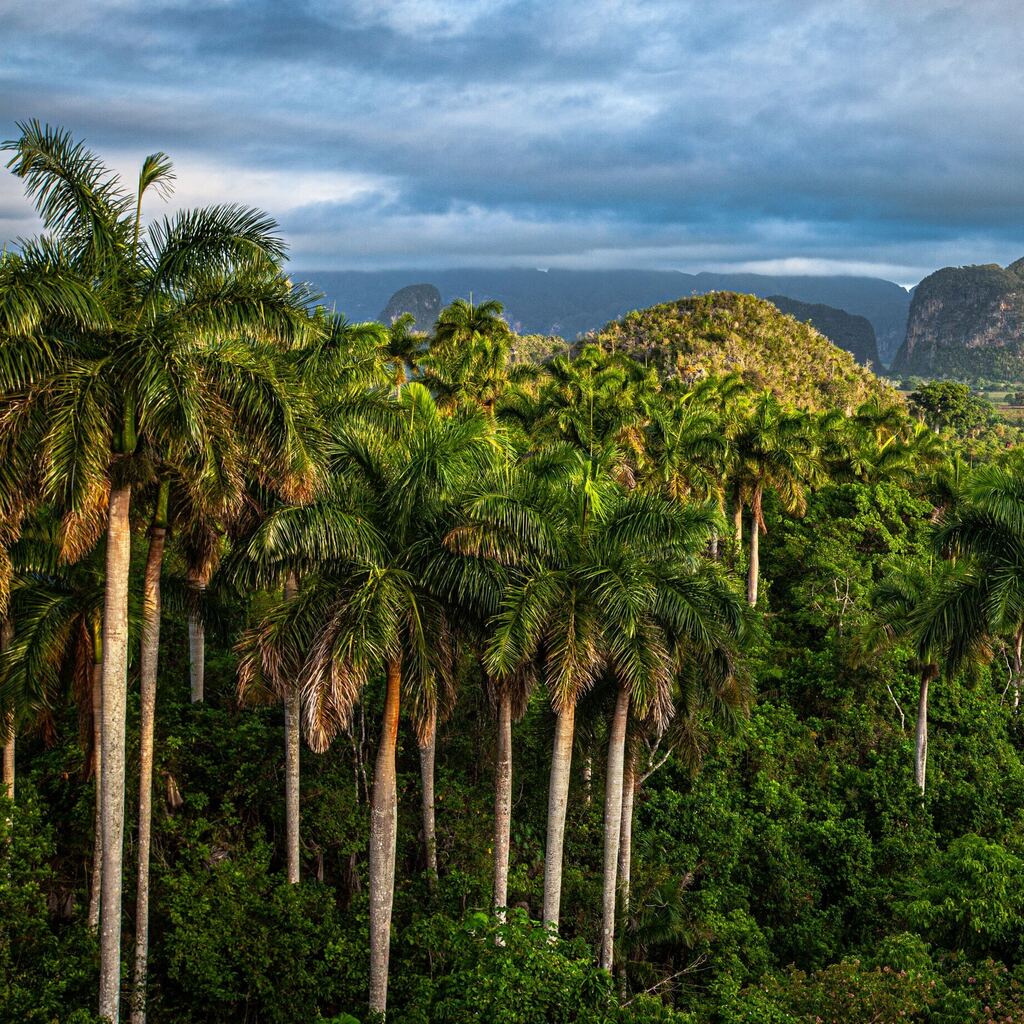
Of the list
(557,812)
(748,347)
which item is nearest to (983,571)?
(557,812)

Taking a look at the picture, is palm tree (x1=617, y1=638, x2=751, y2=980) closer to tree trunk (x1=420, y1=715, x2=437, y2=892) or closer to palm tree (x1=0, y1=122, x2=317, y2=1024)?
tree trunk (x1=420, y1=715, x2=437, y2=892)

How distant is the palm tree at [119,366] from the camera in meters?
11.6

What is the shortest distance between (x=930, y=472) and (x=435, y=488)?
40759mm

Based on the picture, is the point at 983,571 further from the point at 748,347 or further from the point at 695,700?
the point at 748,347

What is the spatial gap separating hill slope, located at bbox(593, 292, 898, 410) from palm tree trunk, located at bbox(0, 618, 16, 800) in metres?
62.2

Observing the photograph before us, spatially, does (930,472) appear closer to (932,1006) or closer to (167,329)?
(932,1006)

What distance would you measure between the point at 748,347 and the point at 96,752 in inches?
2947

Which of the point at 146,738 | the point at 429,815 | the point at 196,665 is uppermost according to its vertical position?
the point at 146,738

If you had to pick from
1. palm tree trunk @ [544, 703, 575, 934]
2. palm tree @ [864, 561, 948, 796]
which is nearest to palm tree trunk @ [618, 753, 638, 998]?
palm tree trunk @ [544, 703, 575, 934]

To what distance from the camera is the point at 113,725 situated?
13.1 metres

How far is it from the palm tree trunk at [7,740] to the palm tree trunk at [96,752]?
1.25 m

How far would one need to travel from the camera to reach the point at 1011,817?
86.1ft

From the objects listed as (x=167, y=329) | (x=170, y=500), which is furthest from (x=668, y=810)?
(x=167, y=329)

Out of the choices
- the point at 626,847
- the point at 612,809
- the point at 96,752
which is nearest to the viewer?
the point at 96,752
